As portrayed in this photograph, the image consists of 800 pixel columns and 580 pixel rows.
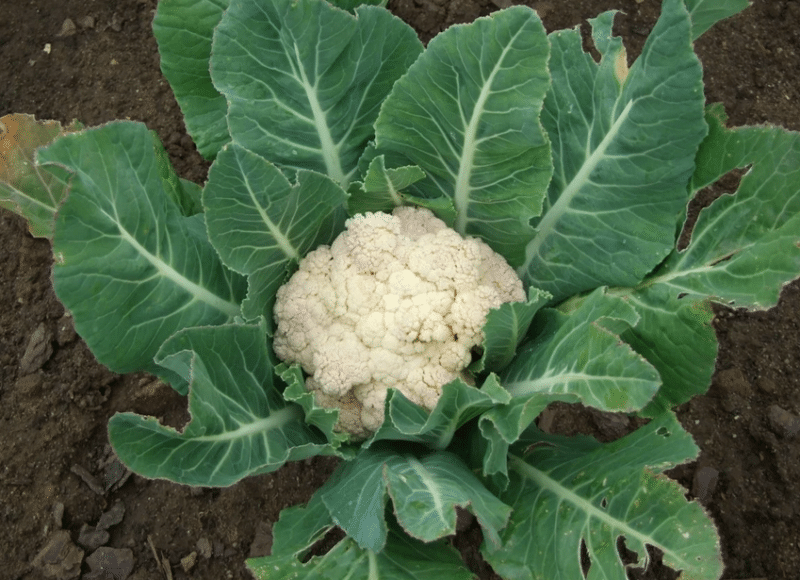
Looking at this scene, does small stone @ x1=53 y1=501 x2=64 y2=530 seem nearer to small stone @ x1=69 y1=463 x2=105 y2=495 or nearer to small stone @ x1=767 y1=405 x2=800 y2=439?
small stone @ x1=69 y1=463 x2=105 y2=495

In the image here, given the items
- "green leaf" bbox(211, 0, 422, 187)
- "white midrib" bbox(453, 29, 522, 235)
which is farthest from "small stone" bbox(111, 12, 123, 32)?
"white midrib" bbox(453, 29, 522, 235)

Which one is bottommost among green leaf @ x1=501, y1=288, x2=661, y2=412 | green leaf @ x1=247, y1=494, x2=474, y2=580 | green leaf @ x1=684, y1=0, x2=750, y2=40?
green leaf @ x1=247, y1=494, x2=474, y2=580

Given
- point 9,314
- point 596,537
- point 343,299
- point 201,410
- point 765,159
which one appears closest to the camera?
point 201,410

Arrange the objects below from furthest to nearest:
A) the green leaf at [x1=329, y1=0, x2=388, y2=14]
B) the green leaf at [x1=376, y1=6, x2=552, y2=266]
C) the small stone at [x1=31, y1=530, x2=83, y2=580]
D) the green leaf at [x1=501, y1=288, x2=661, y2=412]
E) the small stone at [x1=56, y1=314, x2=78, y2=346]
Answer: the small stone at [x1=56, y1=314, x2=78, y2=346]
the small stone at [x1=31, y1=530, x2=83, y2=580]
the green leaf at [x1=329, y1=0, x2=388, y2=14]
the green leaf at [x1=376, y1=6, x2=552, y2=266]
the green leaf at [x1=501, y1=288, x2=661, y2=412]

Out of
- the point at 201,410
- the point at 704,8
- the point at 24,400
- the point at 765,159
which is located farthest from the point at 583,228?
the point at 24,400

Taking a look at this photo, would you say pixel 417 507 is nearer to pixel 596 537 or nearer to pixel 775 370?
pixel 596 537

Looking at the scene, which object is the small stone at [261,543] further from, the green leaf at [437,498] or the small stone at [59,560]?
the green leaf at [437,498]
